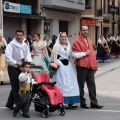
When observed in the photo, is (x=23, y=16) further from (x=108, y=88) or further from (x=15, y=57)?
(x=15, y=57)

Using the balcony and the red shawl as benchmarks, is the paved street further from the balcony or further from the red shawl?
the balcony

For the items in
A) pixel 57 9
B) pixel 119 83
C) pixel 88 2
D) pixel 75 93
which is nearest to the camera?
pixel 75 93

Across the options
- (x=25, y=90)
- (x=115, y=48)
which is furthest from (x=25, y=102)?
(x=115, y=48)

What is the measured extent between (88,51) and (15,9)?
2249 cm

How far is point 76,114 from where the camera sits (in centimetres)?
922

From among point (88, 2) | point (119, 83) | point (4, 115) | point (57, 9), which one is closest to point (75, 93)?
point (4, 115)

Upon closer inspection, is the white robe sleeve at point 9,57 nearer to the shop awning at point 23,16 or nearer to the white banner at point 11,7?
the white banner at point 11,7

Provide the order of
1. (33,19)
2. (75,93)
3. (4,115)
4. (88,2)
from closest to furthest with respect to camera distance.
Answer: (4,115), (75,93), (33,19), (88,2)

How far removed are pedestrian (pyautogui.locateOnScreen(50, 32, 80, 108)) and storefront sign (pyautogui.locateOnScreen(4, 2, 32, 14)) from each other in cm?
2128

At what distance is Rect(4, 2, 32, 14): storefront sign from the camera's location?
30.6m

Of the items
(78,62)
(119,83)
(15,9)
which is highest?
(15,9)

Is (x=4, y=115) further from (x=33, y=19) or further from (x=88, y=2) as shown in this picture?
(x=88, y=2)

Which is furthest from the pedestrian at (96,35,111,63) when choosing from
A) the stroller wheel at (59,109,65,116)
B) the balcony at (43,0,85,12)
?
the stroller wheel at (59,109,65,116)

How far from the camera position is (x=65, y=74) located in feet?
31.6
